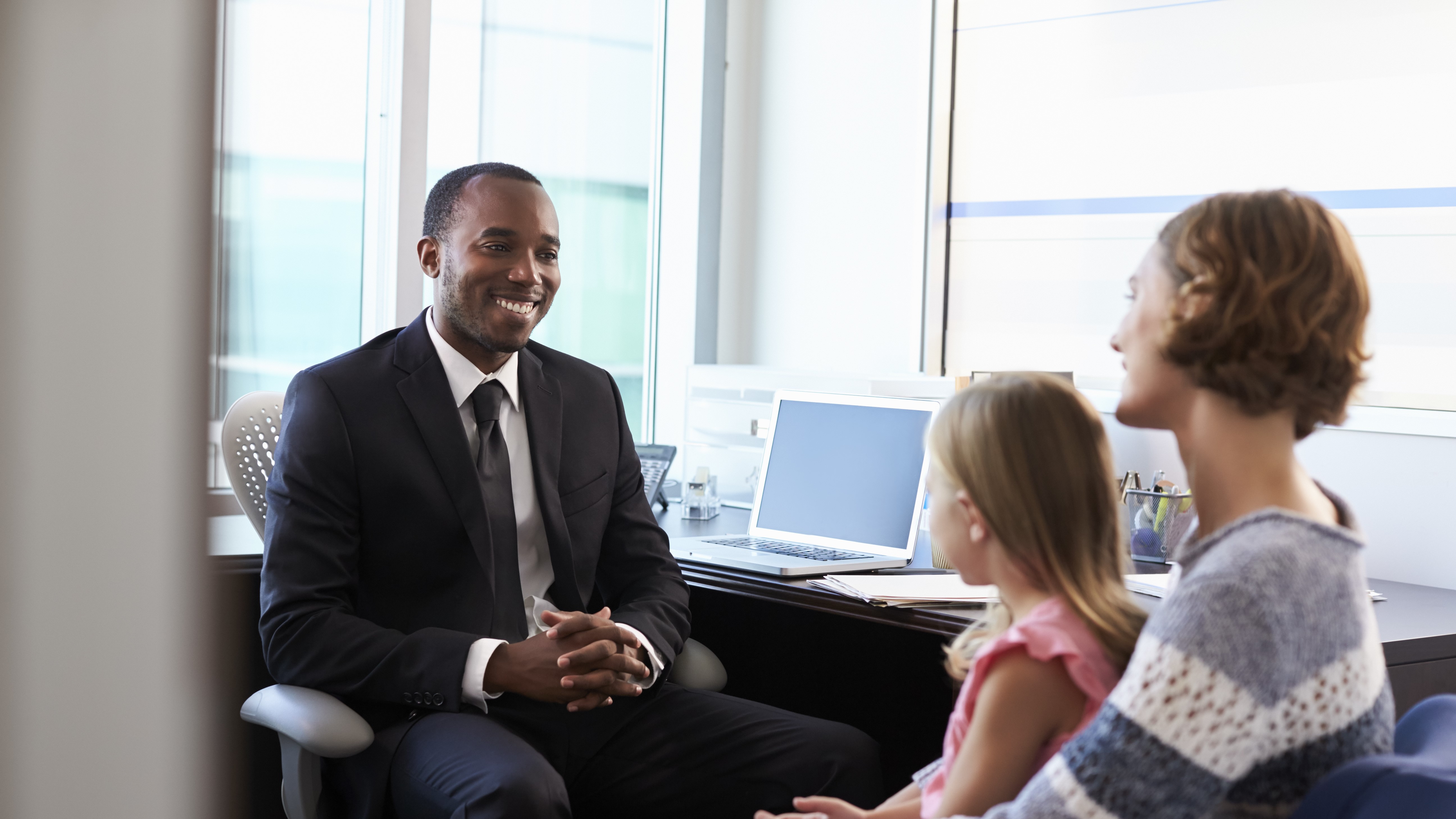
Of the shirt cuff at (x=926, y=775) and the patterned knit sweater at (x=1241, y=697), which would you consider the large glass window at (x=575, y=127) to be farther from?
the patterned knit sweater at (x=1241, y=697)

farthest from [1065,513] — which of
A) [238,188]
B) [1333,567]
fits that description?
[238,188]

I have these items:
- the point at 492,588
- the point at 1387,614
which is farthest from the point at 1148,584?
the point at 492,588

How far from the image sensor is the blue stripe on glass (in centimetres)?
235

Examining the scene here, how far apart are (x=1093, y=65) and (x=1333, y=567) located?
7.44ft

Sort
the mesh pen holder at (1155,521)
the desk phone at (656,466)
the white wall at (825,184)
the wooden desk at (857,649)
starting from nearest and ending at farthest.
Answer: the wooden desk at (857,649), the mesh pen holder at (1155,521), the desk phone at (656,466), the white wall at (825,184)

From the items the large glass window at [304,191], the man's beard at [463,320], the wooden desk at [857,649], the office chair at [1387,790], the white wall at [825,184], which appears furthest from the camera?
the white wall at [825,184]

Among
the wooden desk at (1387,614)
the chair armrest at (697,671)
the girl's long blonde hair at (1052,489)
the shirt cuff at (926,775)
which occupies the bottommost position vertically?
the chair armrest at (697,671)

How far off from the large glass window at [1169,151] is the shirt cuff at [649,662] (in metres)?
Answer: 1.49

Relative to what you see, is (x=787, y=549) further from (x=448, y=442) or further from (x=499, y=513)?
(x=448, y=442)

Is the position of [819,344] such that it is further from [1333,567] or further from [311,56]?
[1333,567]

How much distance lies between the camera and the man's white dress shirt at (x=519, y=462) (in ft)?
6.40

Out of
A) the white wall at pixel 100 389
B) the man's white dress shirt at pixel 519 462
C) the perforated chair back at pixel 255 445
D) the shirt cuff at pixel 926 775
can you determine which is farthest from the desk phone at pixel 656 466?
the white wall at pixel 100 389

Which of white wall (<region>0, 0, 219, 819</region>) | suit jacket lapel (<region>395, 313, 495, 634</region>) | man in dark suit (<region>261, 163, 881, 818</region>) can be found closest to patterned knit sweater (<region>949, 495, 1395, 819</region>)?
white wall (<region>0, 0, 219, 819</region>)

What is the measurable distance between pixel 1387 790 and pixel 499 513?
4.44 feet
